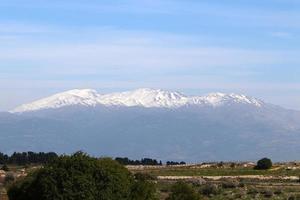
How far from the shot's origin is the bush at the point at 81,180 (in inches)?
1665

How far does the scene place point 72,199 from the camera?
42094 mm

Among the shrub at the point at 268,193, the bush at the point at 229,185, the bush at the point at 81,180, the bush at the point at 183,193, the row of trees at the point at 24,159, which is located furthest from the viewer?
the row of trees at the point at 24,159

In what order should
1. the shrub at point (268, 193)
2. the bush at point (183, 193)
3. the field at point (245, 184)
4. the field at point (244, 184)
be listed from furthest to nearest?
the field at point (245, 184)
the field at point (244, 184)
the shrub at point (268, 193)
the bush at point (183, 193)

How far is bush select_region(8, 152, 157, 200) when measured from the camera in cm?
4228

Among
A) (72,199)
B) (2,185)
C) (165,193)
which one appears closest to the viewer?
(72,199)

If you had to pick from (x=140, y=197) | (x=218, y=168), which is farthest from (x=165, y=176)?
(x=140, y=197)

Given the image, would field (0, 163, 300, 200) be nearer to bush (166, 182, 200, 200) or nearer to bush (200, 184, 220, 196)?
bush (200, 184, 220, 196)

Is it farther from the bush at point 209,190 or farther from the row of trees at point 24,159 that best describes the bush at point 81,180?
the row of trees at point 24,159

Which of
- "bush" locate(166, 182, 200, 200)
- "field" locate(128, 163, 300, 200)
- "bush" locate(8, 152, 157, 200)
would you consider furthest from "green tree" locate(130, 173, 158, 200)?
"field" locate(128, 163, 300, 200)

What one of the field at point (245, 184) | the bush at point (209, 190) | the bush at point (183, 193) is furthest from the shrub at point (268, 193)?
the bush at point (183, 193)

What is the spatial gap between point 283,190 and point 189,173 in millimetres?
27415

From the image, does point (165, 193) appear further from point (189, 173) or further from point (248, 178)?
point (189, 173)

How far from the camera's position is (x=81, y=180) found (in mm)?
42406

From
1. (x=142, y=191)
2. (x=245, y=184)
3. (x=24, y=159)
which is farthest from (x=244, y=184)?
(x=24, y=159)
